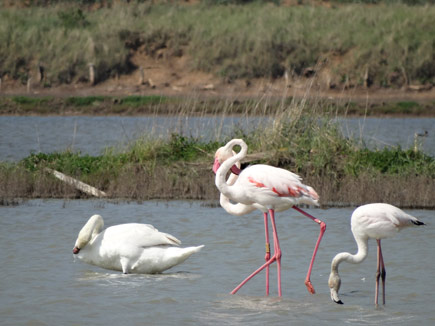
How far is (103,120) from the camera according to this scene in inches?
1127

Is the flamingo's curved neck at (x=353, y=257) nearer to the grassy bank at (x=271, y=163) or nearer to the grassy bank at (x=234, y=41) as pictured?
the grassy bank at (x=271, y=163)

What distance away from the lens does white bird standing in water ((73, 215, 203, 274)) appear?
790 cm

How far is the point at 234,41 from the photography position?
1453 inches

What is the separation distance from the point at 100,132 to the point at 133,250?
16578 millimetres

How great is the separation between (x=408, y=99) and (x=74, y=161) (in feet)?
66.9

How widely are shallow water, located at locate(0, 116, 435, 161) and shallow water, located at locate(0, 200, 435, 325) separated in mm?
3673

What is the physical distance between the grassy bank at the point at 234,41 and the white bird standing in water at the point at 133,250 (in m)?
24.3

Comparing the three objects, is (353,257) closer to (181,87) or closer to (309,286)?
(309,286)

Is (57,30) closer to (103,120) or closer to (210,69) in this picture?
(210,69)

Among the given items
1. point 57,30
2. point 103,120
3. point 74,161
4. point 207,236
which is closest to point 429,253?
point 207,236

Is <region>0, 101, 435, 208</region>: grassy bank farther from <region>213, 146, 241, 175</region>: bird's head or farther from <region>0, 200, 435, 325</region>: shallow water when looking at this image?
<region>213, 146, 241, 175</region>: bird's head

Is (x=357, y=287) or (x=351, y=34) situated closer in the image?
(x=357, y=287)

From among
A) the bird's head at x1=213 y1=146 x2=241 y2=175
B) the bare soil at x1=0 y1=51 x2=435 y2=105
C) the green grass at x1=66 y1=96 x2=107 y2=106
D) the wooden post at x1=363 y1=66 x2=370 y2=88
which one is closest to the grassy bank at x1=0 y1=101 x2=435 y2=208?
the bird's head at x1=213 y1=146 x2=241 y2=175

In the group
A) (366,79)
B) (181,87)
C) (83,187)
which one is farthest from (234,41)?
(83,187)
